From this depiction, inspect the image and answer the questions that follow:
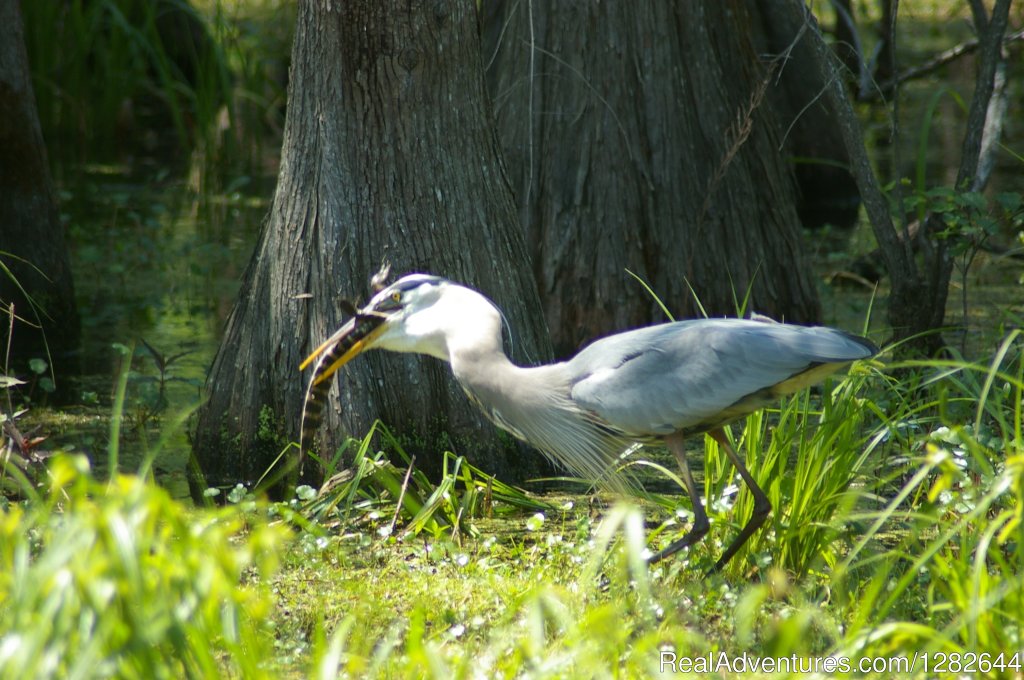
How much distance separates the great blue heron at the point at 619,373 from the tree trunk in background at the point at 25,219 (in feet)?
9.69

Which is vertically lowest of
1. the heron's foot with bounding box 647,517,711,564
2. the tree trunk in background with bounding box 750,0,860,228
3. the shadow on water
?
the heron's foot with bounding box 647,517,711,564

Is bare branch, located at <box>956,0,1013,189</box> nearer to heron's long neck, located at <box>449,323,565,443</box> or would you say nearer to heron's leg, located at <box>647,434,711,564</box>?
heron's leg, located at <box>647,434,711,564</box>

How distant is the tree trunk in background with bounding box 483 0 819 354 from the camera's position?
5980 mm

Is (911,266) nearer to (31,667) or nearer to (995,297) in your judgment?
(995,297)

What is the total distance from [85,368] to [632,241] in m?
2.78

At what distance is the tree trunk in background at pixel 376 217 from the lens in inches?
176

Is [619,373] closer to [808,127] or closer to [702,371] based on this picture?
[702,371]

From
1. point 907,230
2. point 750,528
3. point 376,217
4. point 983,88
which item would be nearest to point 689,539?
point 750,528

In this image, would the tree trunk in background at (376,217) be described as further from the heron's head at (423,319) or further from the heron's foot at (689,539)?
the heron's foot at (689,539)

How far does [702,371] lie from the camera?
143 inches

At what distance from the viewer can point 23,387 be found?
225 inches

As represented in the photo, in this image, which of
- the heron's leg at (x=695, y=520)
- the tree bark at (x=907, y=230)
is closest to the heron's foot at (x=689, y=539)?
the heron's leg at (x=695, y=520)

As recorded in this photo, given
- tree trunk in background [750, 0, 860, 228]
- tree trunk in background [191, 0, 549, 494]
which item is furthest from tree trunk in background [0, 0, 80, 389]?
tree trunk in background [750, 0, 860, 228]

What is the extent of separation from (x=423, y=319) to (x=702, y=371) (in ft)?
2.85
